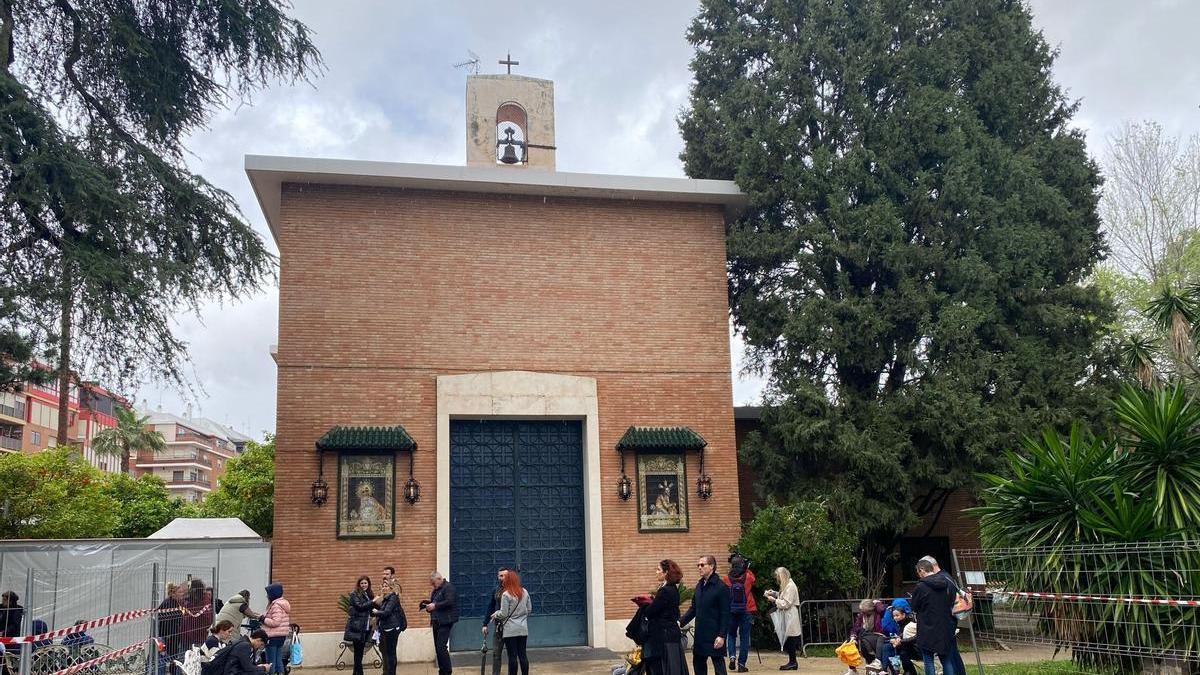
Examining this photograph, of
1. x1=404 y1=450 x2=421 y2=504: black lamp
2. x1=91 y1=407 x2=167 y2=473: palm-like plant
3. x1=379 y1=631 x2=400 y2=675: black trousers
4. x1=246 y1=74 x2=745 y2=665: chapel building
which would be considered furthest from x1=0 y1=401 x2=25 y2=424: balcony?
x1=379 y1=631 x2=400 y2=675: black trousers

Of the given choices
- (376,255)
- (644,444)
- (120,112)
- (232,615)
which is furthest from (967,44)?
(232,615)

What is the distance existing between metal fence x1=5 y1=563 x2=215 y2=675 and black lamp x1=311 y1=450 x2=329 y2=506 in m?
1.91

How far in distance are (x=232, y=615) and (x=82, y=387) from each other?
337cm

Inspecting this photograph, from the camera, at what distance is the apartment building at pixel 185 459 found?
10300cm

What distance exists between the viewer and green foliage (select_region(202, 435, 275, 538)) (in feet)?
101

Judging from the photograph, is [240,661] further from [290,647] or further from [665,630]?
[290,647]

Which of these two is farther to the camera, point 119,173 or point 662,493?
point 662,493

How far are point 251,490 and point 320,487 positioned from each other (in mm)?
17925

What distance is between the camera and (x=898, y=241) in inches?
674

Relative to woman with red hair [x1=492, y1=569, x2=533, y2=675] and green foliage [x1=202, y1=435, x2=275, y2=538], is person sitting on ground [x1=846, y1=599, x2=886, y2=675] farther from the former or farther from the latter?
green foliage [x1=202, y1=435, x2=275, y2=538]

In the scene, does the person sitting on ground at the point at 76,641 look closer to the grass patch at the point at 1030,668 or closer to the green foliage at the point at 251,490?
the grass patch at the point at 1030,668

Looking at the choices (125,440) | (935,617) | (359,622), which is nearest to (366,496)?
(359,622)

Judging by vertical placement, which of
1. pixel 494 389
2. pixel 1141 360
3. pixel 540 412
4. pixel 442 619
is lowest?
pixel 442 619

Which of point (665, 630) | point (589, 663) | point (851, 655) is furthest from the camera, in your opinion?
point (589, 663)
